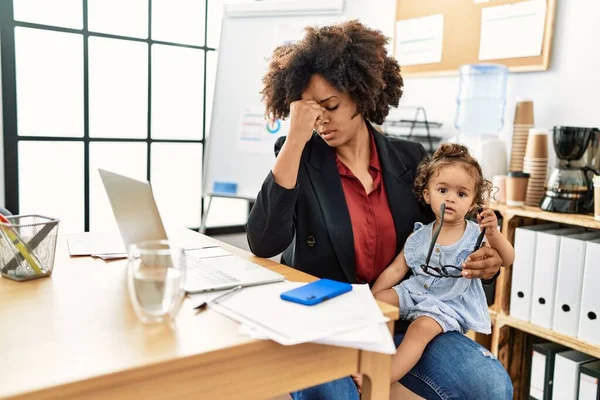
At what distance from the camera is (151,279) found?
0.87 meters

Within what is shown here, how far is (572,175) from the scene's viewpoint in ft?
6.82

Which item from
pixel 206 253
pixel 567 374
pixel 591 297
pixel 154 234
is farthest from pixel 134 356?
pixel 567 374

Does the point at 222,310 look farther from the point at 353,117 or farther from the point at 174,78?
the point at 174,78

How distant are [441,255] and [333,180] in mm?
363

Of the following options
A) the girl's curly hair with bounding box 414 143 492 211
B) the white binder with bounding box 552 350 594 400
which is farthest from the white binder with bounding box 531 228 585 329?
the girl's curly hair with bounding box 414 143 492 211

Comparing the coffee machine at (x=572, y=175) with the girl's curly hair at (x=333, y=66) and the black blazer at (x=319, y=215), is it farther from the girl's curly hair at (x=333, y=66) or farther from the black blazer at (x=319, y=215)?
the girl's curly hair at (x=333, y=66)

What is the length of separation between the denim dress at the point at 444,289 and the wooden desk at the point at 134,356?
465 mm

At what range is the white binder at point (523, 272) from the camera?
2.17 meters

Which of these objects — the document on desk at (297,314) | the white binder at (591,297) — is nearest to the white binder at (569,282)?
the white binder at (591,297)

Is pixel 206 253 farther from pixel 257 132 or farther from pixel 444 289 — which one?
pixel 257 132

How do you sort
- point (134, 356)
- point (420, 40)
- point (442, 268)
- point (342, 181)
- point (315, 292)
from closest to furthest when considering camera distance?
point (134, 356)
point (315, 292)
point (442, 268)
point (342, 181)
point (420, 40)

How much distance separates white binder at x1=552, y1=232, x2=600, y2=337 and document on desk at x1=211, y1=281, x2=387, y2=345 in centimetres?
128

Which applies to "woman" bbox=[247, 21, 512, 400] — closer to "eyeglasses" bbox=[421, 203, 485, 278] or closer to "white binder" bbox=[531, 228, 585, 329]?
"eyeglasses" bbox=[421, 203, 485, 278]

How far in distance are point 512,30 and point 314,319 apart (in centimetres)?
208
